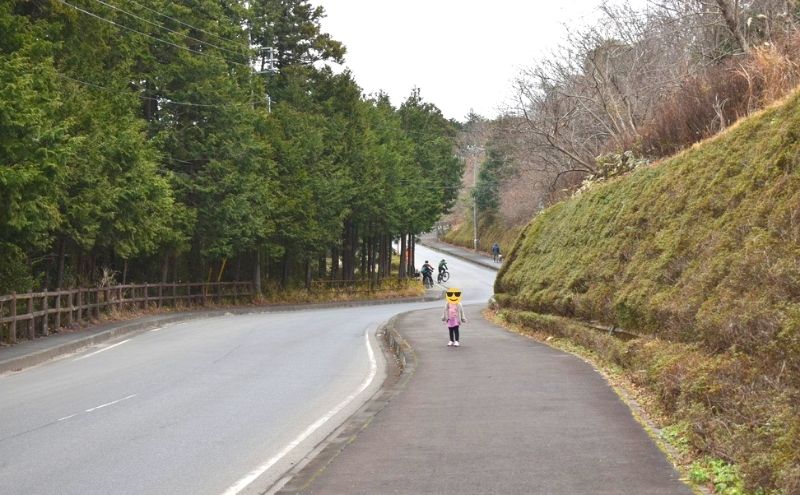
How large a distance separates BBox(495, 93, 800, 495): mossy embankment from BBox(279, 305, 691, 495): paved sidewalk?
2.21 feet

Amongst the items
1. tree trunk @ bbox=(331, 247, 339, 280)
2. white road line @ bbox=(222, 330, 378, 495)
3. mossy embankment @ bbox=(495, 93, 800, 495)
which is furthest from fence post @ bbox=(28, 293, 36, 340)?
tree trunk @ bbox=(331, 247, 339, 280)

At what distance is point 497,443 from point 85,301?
2264 centimetres

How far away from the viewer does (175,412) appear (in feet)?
38.4

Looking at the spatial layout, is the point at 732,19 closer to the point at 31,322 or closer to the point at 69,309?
the point at 31,322

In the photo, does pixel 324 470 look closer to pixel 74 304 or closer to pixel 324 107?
pixel 74 304

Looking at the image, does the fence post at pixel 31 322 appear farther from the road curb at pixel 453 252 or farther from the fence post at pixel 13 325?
the road curb at pixel 453 252

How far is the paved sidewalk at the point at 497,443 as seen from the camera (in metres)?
7.35

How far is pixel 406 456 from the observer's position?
859 cm

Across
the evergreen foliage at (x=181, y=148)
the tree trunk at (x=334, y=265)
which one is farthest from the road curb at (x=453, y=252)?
the tree trunk at (x=334, y=265)

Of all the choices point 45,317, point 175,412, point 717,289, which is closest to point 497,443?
point 717,289

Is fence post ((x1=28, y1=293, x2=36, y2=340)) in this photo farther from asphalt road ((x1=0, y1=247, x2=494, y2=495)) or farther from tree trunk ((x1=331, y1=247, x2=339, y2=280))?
tree trunk ((x1=331, y1=247, x2=339, y2=280))

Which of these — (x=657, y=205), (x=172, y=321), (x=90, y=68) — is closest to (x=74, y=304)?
(x=172, y=321)

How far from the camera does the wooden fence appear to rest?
20969mm

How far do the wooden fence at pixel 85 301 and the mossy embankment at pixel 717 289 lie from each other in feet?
41.6
